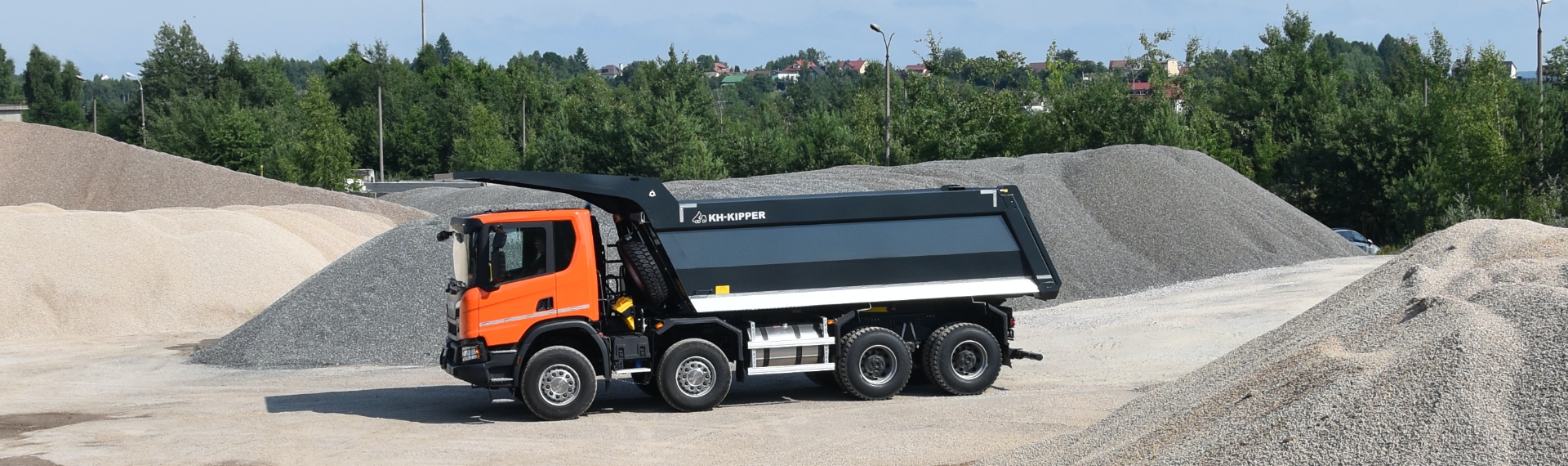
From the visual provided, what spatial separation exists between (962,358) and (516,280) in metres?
5.15

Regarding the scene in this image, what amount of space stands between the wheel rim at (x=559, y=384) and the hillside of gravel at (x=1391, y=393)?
5.23 metres

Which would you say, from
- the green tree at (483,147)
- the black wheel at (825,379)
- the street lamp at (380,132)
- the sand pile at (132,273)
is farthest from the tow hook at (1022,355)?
the green tree at (483,147)

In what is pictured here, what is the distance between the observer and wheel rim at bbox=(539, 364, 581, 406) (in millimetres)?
13273

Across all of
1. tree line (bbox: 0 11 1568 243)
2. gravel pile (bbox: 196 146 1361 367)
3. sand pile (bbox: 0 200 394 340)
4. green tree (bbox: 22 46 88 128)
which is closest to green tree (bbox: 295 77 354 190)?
tree line (bbox: 0 11 1568 243)

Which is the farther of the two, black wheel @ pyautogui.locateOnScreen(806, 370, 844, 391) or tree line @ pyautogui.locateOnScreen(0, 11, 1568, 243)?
tree line @ pyautogui.locateOnScreen(0, 11, 1568, 243)

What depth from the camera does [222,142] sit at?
6444 cm

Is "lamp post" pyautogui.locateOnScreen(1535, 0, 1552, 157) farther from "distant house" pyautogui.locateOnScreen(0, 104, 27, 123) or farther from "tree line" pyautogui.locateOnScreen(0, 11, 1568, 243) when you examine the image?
"distant house" pyautogui.locateOnScreen(0, 104, 27, 123)

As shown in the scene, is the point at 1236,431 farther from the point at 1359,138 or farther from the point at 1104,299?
the point at 1359,138

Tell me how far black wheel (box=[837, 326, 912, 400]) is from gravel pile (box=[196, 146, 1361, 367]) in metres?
4.79

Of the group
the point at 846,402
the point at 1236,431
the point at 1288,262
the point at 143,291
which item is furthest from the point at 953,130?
the point at 1236,431

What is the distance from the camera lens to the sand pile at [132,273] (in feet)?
79.7

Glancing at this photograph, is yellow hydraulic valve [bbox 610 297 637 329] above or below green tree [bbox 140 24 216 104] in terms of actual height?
below

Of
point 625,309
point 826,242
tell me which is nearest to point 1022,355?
point 826,242

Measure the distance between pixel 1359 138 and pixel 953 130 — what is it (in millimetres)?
16196
